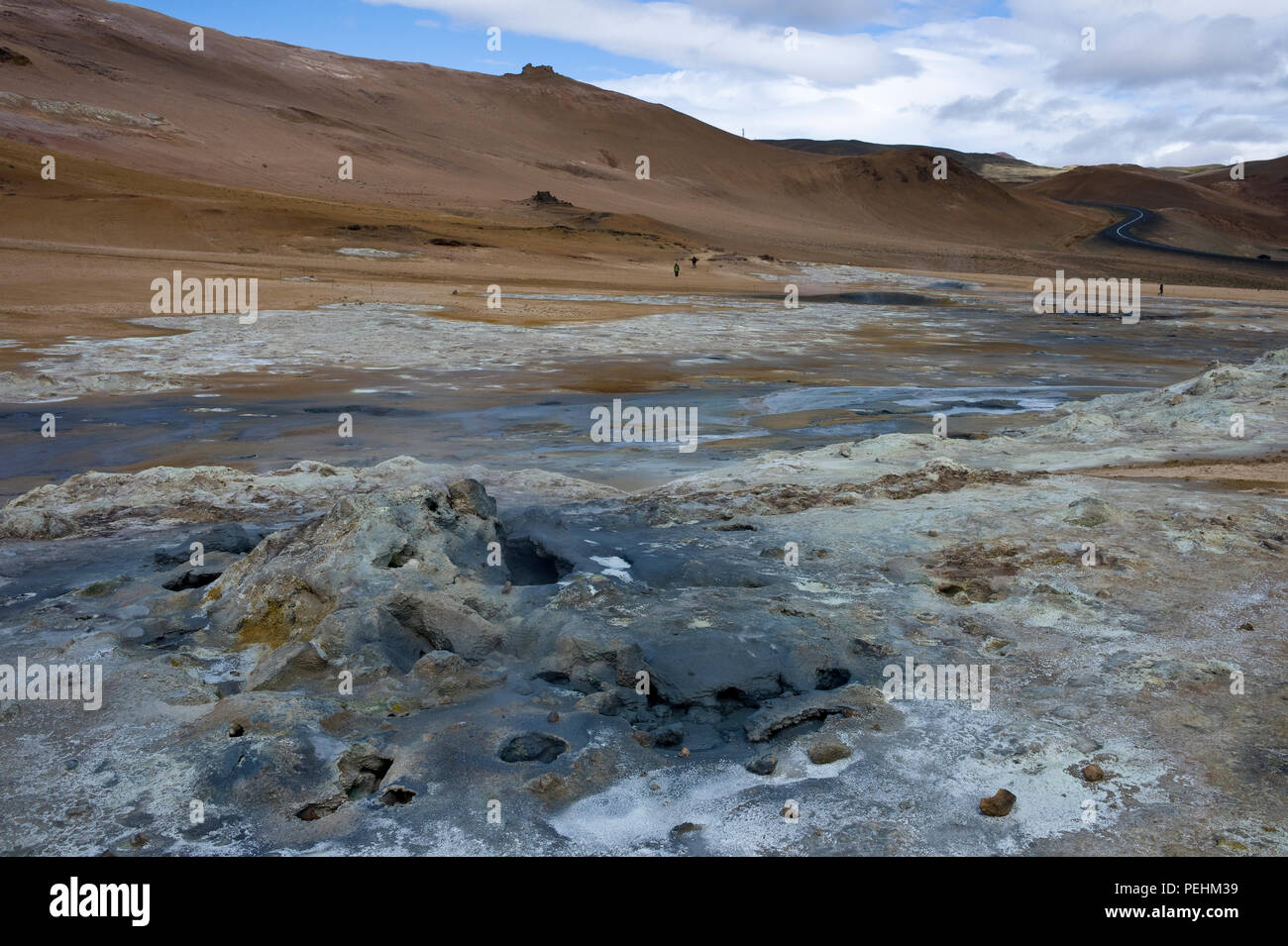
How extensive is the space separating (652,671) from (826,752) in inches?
32.3

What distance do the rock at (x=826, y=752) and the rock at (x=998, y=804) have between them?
1.55 ft

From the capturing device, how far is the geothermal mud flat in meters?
3.08

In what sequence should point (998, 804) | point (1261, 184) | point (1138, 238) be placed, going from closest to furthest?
point (998, 804) → point (1138, 238) → point (1261, 184)

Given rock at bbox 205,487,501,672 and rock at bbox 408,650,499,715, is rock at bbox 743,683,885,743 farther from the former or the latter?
rock at bbox 205,487,501,672

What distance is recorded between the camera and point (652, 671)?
3.99m

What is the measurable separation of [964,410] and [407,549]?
7790mm

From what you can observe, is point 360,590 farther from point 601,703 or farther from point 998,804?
point 998,804

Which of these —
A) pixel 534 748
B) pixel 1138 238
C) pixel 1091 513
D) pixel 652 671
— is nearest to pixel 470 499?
pixel 652 671

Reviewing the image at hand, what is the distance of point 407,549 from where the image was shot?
4.94 m

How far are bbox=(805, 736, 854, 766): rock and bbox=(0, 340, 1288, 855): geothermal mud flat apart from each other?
0.16 ft

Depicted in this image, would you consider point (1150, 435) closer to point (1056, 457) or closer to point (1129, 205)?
point (1056, 457)

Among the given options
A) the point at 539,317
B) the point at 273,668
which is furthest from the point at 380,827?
the point at 539,317

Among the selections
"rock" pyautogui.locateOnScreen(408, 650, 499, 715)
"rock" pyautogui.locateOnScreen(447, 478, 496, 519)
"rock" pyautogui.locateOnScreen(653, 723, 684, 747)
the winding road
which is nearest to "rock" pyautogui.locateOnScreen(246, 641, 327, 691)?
"rock" pyautogui.locateOnScreen(408, 650, 499, 715)

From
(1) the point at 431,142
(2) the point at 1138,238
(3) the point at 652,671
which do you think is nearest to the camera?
(3) the point at 652,671
